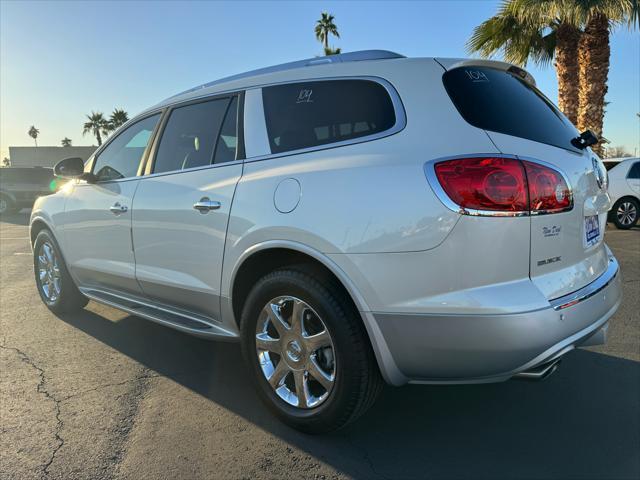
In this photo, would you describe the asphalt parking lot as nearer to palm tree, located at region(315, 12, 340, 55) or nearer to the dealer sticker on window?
the dealer sticker on window

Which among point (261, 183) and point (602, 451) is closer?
point (602, 451)

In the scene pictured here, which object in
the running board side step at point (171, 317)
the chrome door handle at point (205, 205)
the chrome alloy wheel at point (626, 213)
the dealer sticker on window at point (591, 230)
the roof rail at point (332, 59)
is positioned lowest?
the chrome alloy wheel at point (626, 213)

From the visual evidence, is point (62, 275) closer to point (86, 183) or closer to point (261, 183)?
point (86, 183)

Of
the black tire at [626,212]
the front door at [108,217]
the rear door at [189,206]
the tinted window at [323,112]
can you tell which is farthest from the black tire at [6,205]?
the black tire at [626,212]

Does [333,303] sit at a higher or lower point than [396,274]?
lower

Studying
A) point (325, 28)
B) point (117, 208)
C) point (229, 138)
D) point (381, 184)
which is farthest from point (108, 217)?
point (325, 28)

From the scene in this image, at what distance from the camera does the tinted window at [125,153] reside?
3.73 metres

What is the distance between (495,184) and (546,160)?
329 millimetres

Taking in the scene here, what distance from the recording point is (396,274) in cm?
214

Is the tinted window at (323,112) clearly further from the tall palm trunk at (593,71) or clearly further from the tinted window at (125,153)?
the tall palm trunk at (593,71)

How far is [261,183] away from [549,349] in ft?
5.14

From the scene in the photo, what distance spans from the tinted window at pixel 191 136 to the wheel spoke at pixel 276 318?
1.02 metres

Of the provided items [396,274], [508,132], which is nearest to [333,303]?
[396,274]

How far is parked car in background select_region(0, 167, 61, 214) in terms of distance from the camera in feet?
57.0
